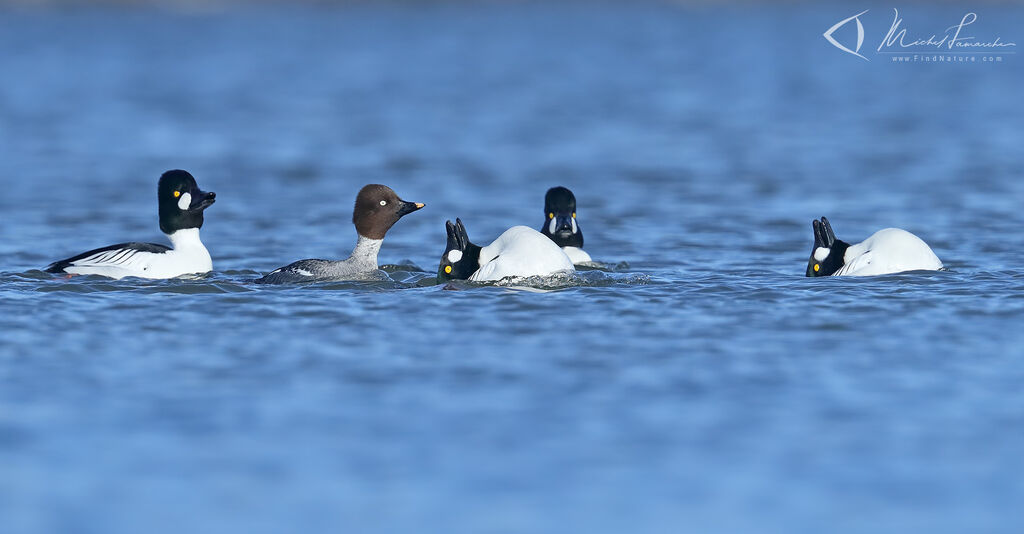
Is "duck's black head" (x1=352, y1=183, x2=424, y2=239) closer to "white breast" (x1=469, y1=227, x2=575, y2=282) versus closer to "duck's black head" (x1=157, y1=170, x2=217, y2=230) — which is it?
"white breast" (x1=469, y1=227, x2=575, y2=282)

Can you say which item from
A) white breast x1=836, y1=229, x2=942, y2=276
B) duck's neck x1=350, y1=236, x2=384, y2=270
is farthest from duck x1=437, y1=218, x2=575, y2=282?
white breast x1=836, y1=229, x2=942, y2=276

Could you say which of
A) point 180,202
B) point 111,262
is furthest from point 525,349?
point 180,202

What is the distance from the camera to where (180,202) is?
1447 centimetres

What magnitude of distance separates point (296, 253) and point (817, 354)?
27.1ft

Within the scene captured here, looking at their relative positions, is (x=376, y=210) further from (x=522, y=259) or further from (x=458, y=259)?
(x=522, y=259)

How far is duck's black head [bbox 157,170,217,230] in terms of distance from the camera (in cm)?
1445

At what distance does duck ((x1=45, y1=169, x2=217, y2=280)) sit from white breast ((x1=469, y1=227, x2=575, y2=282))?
3.02m

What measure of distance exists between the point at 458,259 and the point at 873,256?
12.5 feet

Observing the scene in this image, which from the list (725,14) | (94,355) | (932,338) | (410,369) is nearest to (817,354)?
(932,338)

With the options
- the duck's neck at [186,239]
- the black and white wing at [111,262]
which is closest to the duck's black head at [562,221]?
the duck's neck at [186,239]

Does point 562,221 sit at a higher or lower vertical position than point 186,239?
higher

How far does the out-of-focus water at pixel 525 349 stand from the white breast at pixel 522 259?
1.00 ft

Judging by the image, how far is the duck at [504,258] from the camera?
12805 millimetres

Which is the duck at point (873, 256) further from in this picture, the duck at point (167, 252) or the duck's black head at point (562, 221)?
the duck at point (167, 252)
